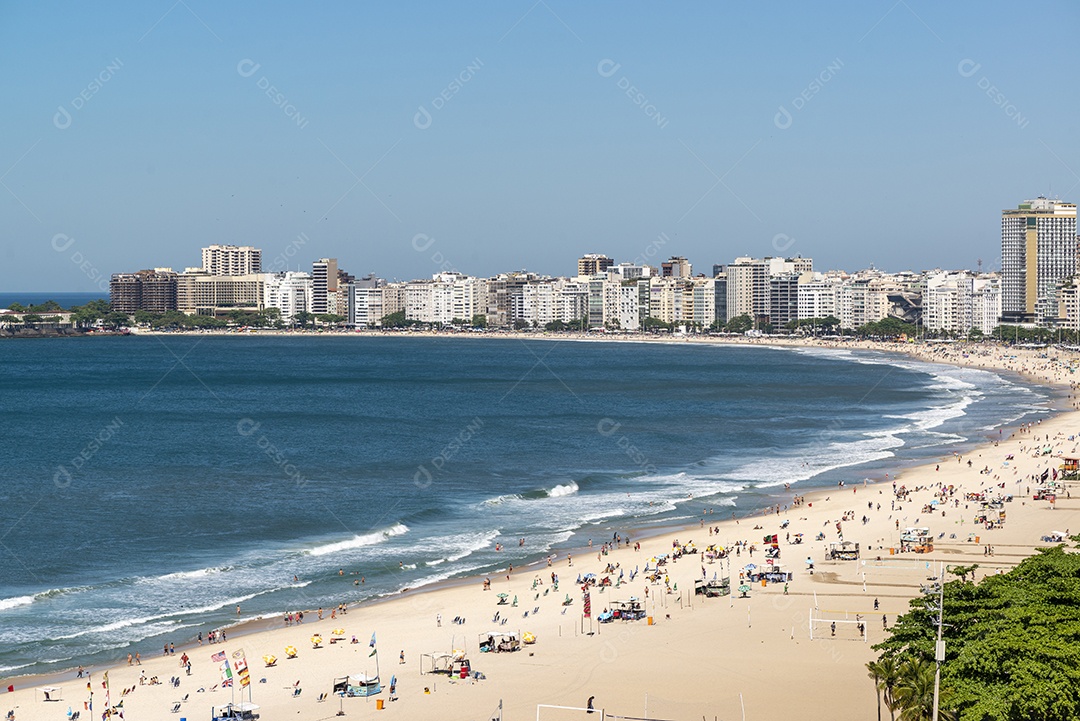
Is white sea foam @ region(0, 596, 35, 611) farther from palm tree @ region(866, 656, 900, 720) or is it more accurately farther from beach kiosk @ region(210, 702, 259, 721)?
palm tree @ region(866, 656, 900, 720)

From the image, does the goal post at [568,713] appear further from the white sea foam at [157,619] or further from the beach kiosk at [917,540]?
the beach kiosk at [917,540]

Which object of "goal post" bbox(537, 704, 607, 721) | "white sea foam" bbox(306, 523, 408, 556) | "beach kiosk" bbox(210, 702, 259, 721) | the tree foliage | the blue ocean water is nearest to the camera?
the tree foliage

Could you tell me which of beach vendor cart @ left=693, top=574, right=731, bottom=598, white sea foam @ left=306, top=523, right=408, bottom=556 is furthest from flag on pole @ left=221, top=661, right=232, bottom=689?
beach vendor cart @ left=693, top=574, right=731, bottom=598

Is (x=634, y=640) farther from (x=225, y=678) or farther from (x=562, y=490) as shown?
(x=562, y=490)

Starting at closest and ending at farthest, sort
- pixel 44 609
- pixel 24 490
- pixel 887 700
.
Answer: pixel 887 700
pixel 44 609
pixel 24 490

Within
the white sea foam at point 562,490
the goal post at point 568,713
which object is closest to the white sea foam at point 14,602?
the goal post at point 568,713

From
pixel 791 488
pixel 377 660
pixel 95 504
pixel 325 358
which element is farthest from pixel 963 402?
pixel 325 358

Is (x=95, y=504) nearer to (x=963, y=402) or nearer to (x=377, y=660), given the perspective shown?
(x=377, y=660)
